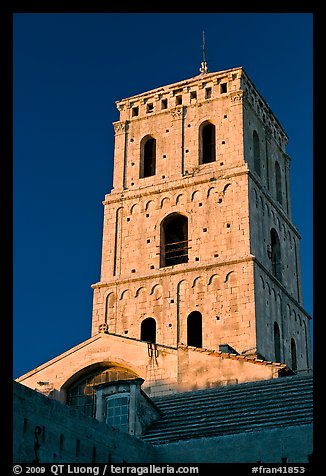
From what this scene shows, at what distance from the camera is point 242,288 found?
39.5 metres

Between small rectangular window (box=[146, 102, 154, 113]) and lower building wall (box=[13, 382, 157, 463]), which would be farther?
small rectangular window (box=[146, 102, 154, 113])

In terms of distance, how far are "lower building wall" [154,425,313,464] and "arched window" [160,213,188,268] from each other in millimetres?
20424

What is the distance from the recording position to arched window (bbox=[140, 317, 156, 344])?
4084cm

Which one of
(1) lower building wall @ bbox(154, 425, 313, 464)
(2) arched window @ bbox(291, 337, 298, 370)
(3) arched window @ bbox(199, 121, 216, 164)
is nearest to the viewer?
(1) lower building wall @ bbox(154, 425, 313, 464)

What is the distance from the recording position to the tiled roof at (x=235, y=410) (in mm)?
22625

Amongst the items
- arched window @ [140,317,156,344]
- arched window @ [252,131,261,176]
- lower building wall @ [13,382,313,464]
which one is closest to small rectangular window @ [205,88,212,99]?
arched window @ [252,131,261,176]

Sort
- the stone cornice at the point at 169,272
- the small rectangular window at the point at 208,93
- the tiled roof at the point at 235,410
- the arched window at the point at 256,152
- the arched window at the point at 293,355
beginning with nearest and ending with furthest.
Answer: the tiled roof at the point at 235,410 < the stone cornice at the point at 169,272 < the arched window at the point at 293,355 < the arched window at the point at 256,152 < the small rectangular window at the point at 208,93

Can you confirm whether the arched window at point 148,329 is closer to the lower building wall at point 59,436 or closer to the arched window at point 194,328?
the arched window at point 194,328

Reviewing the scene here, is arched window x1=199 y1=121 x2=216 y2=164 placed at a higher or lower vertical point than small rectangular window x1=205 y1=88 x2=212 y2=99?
lower

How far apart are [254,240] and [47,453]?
2379 cm

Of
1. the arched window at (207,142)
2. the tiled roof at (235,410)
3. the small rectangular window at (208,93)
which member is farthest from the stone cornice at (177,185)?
the tiled roof at (235,410)

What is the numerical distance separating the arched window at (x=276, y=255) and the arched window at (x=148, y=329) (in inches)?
269

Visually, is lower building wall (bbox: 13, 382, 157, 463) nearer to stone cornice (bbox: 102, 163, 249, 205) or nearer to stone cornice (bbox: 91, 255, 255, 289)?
stone cornice (bbox: 91, 255, 255, 289)
